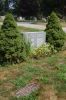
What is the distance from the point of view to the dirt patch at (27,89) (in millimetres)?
6801

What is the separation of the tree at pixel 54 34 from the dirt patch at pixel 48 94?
454cm

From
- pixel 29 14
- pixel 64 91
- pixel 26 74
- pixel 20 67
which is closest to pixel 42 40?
pixel 20 67

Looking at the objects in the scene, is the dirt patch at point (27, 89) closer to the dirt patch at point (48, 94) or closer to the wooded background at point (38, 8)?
the dirt patch at point (48, 94)

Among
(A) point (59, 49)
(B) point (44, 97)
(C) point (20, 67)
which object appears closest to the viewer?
(B) point (44, 97)

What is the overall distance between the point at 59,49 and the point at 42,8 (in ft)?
150

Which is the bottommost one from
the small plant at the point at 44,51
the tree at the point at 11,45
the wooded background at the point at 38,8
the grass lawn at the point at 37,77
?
the wooded background at the point at 38,8

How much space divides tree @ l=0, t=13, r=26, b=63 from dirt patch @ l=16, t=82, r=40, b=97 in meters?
2.35

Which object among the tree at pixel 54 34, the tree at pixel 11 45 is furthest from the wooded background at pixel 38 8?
the tree at pixel 11 45

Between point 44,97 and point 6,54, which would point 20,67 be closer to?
point 6,54

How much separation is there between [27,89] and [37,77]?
865mm

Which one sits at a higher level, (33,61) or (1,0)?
(33,61)

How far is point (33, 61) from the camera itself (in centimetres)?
A: 982

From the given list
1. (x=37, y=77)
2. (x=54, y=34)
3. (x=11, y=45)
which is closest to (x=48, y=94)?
(x=37, y=77)

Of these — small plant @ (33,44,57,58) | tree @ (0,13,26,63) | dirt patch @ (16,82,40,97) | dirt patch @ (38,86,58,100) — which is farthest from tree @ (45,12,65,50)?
dirt patch @ (38,86,58,100)
